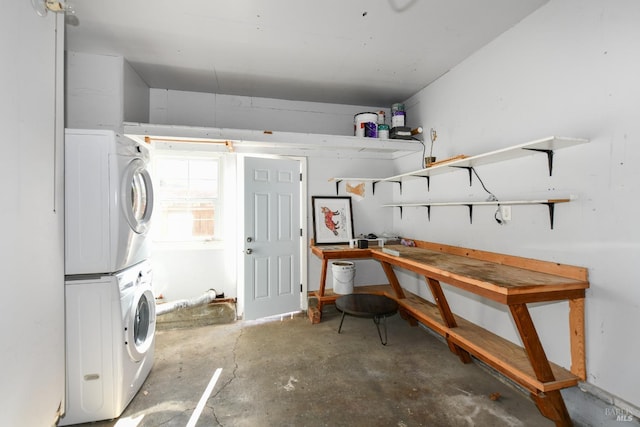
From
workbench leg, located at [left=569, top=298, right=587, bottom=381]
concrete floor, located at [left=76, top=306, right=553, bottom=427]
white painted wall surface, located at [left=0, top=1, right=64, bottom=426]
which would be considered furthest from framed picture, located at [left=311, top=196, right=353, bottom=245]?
white painted wall surface, located at [left=0, top=1, right=64, bottom=426]

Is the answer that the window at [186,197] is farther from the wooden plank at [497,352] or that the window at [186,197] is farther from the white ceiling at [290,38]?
the wooden plank at [497,352]

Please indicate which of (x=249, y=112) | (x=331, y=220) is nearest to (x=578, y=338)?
(x=331, y=220)

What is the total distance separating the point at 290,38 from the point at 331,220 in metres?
2.03

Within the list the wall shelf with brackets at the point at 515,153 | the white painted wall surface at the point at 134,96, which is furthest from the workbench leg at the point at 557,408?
the white painted wall surface at the point at 134,96

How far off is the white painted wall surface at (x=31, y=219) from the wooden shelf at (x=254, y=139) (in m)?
1.06

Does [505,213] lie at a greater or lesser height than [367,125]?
lesser

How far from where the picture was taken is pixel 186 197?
3.33m

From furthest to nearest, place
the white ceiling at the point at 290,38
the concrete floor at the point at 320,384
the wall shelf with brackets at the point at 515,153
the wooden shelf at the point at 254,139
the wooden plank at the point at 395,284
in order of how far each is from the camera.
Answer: the wooden plank at the point at 395,284
the wooden shelf at the point at 254,139
the white ceiling at the point at 290,38
the concrete floor at the point at 320,384
the wall shelf with brackets at the point at 515,153

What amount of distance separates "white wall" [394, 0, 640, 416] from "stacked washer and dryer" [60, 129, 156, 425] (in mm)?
2627

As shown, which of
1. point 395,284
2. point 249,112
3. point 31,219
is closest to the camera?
point 31,219

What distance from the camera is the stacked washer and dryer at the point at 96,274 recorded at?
Result: 167 centimetres

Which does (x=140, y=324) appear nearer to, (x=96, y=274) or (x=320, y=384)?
(x=96, y=274)

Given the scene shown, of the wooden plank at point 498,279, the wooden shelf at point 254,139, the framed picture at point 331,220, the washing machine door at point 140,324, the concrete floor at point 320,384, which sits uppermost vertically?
the wooden shelf at point 254,139

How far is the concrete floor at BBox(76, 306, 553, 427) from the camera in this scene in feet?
5.73
